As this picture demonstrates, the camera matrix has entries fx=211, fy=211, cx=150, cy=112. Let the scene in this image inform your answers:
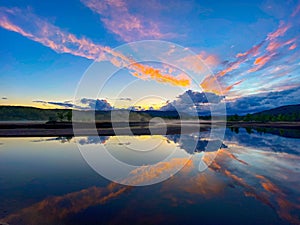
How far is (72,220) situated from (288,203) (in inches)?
431

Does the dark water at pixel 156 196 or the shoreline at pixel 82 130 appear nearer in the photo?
the dark water at pixel 156 196

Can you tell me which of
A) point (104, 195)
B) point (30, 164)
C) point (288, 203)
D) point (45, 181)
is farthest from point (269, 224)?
point (30, 164)

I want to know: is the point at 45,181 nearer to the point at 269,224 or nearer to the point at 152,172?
the point at 152,172

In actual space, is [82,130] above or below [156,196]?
above

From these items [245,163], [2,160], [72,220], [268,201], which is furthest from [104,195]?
[2,160]

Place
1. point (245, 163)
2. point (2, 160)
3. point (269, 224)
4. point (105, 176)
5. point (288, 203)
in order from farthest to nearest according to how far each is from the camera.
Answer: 1. point (2, 160)
2. point (245, 163)
3. point (105, 176)
4. point (288, 203)
5. point (269, 224)

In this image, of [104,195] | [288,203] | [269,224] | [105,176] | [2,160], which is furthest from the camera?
[2,160]

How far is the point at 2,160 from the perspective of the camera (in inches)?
910

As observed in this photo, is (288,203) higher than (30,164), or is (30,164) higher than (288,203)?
(30,164)

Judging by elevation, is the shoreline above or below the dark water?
above

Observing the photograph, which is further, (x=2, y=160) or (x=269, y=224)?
(x=2, y=160)

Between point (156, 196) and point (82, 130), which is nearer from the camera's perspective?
point (156, 196)

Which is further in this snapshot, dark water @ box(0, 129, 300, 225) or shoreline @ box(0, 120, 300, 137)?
shoreline @ box(0, 120, 300, 137)

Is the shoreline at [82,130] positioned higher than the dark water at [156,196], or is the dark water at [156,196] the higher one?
the shoreline at [82,130]
